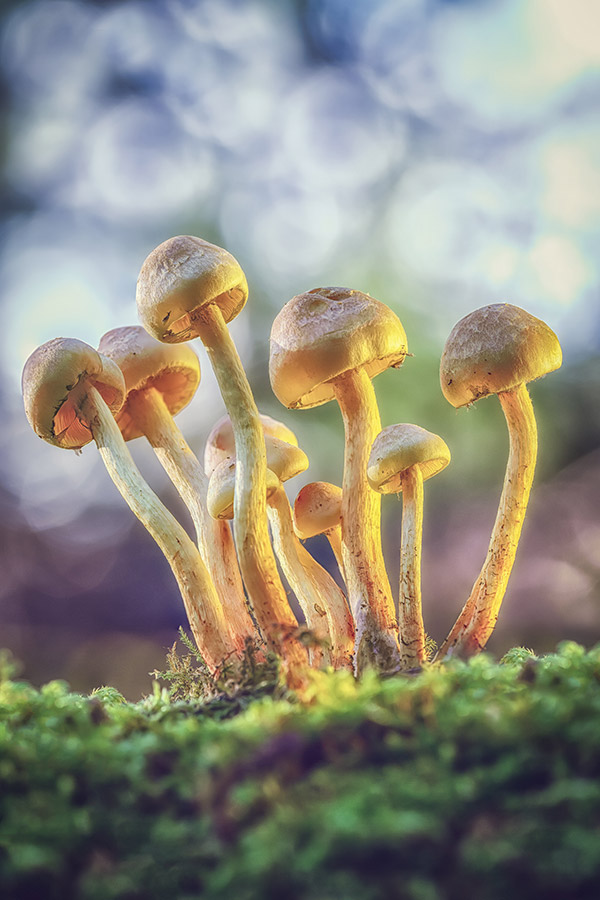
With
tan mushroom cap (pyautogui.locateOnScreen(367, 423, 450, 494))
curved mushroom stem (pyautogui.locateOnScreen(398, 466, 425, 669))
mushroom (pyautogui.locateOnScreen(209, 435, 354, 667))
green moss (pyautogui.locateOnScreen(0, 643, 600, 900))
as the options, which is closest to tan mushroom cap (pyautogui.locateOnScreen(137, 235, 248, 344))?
mushroom (pyautogui.locateOnScreen(209, 435, 354, 667))

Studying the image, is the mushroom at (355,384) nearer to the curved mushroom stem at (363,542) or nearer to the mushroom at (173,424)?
the curved mushroom stem at (363,542)

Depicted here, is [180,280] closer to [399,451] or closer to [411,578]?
[399,451]

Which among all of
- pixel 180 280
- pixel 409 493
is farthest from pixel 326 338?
pixel 409 493

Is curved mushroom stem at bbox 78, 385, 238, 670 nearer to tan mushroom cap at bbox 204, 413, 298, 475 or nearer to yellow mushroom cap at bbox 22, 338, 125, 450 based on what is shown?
yellow mushroom cap at bbox 22, 338, 125, 450

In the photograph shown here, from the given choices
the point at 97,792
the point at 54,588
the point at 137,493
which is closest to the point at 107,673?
A: the point at 54,588

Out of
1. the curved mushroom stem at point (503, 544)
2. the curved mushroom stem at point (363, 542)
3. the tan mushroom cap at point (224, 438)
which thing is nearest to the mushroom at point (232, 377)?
the curved mushroom stem at point (363, 542)

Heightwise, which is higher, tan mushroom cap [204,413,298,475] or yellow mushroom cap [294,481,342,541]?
tan mushroom cap [204,413,298,475]

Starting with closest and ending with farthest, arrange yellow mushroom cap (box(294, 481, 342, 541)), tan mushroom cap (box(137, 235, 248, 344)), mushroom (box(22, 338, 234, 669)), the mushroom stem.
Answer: tan mushroom cap (box(137, 235, 248, 344)) → mushroom (box(22, 338, 234, 669)) → yellow mushroom cap (box(294, 481, 342, 541)) → the mushroom stem
